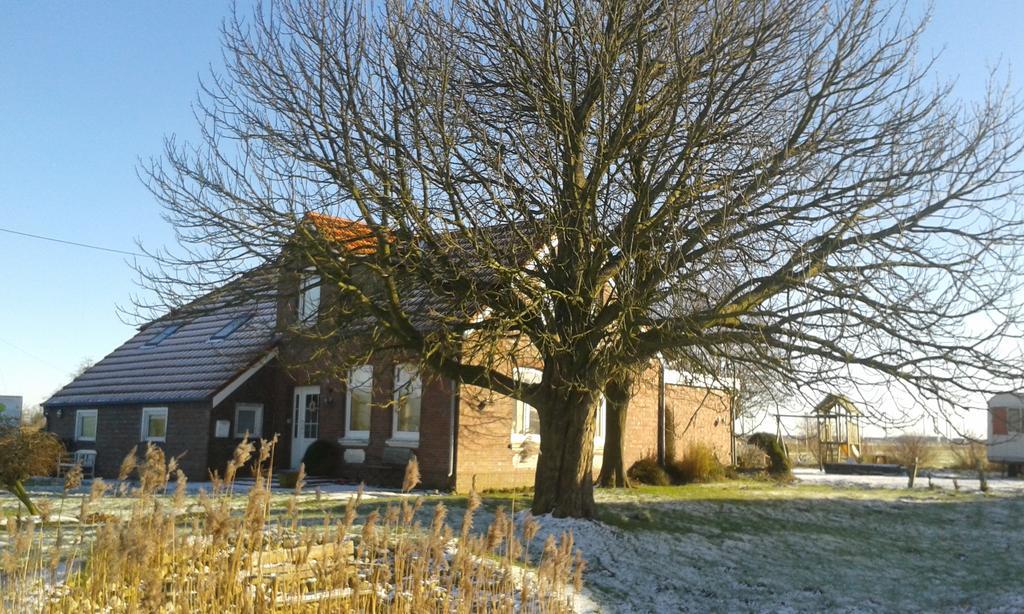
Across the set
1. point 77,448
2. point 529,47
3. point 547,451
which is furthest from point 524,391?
point 77,448

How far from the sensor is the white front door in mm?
23141

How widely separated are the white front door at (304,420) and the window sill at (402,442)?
326cm

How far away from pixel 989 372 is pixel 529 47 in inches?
296

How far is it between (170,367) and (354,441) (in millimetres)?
6762

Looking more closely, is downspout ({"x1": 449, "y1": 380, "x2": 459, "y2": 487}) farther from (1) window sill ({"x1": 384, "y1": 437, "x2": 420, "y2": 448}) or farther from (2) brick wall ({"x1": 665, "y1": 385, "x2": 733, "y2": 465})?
(2) brick wall ({"x1": 665, "y1": 385, "x2": 733, "y2": 465})

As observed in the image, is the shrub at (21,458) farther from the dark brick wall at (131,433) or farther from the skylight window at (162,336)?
the skylight window at (162,336)

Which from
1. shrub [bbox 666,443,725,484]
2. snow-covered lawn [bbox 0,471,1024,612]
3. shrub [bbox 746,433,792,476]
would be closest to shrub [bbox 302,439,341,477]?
snow-covered lawn [bbox 0,471,1024,612]

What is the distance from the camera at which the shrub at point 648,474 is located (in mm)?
24016

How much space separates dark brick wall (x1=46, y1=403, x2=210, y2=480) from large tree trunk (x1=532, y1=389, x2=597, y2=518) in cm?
1123

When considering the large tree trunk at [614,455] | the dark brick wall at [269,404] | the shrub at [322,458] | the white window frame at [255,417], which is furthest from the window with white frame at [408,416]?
the large tree trunk at [614,455]

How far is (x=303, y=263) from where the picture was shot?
40.4 feet

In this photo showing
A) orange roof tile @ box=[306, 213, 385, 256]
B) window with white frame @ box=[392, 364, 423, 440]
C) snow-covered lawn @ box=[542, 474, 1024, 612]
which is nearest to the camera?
snow-covered lawn @ box=[542, 474, 1024, 612]

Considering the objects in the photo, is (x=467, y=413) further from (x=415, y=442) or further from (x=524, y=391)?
(x=524, y=391)

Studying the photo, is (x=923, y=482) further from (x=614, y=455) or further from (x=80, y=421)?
(x=80, y=421)
